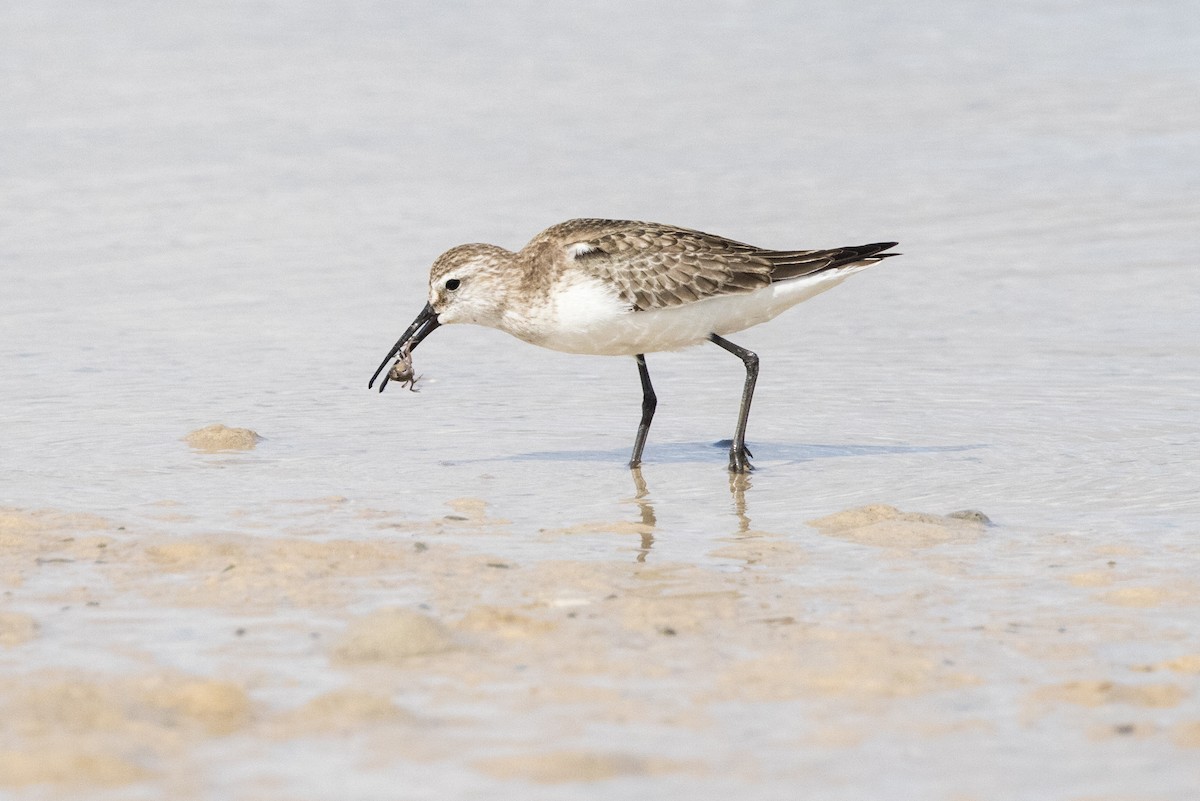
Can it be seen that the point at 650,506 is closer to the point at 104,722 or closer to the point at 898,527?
the point at 898,527

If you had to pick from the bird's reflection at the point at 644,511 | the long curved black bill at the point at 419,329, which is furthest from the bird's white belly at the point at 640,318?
the bird's reflection at the point at 644,511

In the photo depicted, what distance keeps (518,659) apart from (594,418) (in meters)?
4.39

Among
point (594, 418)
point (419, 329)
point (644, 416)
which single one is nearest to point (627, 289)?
point (644, 416)

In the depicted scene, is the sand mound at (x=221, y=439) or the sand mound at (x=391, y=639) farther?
the sand mound at (x=221, y=439)

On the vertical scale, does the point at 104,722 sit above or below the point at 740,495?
above

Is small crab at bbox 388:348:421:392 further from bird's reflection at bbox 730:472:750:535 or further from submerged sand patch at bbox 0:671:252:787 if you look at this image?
submerged sand patch at bbox 0:671:252:787

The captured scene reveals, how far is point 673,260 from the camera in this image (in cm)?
943

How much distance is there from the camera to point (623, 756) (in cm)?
486

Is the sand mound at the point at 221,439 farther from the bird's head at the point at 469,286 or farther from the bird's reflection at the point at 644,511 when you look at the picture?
the bird's reflection at the point at 644,511

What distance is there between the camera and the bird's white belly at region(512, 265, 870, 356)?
30.1 feet

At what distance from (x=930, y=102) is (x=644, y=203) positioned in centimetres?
429

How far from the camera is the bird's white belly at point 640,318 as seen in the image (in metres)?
9.18

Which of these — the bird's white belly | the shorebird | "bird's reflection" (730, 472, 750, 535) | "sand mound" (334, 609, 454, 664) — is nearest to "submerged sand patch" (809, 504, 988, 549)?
"bird's reflection" (730, 472, 750, 535)

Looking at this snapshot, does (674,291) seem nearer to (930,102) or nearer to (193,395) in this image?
(193,395)
